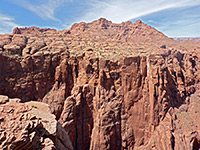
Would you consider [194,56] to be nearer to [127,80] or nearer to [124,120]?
[127,80]

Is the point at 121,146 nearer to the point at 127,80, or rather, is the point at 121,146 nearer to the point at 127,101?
the point at 127,101

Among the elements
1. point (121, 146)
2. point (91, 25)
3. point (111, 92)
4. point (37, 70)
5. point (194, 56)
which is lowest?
point (121, 146)

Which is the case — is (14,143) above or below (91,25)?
below

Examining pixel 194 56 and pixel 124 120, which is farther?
pixel 194 56

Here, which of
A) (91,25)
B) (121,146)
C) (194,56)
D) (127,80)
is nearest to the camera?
(121,146)

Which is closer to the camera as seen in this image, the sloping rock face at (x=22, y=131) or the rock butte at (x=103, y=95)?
the sloping rock face at (x=22, y=131)

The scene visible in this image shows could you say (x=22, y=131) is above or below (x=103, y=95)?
above

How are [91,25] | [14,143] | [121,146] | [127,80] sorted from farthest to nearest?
[91,25] → [127,80] → [121,146] → [14,143]

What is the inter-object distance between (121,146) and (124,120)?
4.81 metres

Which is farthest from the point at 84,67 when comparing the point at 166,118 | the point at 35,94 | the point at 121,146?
the point at 166,118

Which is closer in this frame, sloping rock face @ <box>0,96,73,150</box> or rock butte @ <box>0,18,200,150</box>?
sloping rock face @ <box>0,96,73,150</box>

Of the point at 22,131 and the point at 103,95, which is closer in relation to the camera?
the point at 22,131

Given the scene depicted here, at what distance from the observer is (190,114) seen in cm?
2595

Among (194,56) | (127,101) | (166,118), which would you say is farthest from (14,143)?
(194,56)
